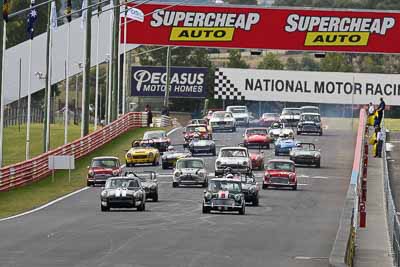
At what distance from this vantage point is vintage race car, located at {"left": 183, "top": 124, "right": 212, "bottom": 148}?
220 feet

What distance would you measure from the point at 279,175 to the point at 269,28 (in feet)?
122

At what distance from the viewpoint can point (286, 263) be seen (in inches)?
1019

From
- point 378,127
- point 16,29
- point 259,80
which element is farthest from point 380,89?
point 16,29

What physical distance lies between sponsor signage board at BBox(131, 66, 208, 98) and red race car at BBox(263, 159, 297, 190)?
168 feet

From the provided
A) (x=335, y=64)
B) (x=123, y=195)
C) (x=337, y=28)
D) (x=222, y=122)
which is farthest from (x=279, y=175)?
(x=335, y=64)

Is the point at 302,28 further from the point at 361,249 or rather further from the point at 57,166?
the point at 361,249

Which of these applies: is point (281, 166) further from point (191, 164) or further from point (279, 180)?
point (191, 164)

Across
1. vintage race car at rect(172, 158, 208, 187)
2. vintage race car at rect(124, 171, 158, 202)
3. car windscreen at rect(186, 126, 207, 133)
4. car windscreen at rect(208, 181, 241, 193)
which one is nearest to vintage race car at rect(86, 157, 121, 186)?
vintage race car at rect(172, 158, 208, 187)

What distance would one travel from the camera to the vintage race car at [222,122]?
7925 cm

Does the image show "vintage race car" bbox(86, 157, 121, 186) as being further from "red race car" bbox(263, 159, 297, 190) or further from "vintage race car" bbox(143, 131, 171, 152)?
"vintage race car" bbox(143, 131, 171, 152)

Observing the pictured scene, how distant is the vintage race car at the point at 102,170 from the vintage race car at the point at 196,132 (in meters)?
14.9

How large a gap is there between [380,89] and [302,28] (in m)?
Result: 10.1

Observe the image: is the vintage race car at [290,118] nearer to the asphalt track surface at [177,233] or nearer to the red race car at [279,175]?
the asphalt track surface at [177,233]

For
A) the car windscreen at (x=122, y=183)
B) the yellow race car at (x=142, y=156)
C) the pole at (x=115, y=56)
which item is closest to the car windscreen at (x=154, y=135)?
the yellow race car at (x=142, y=156)
